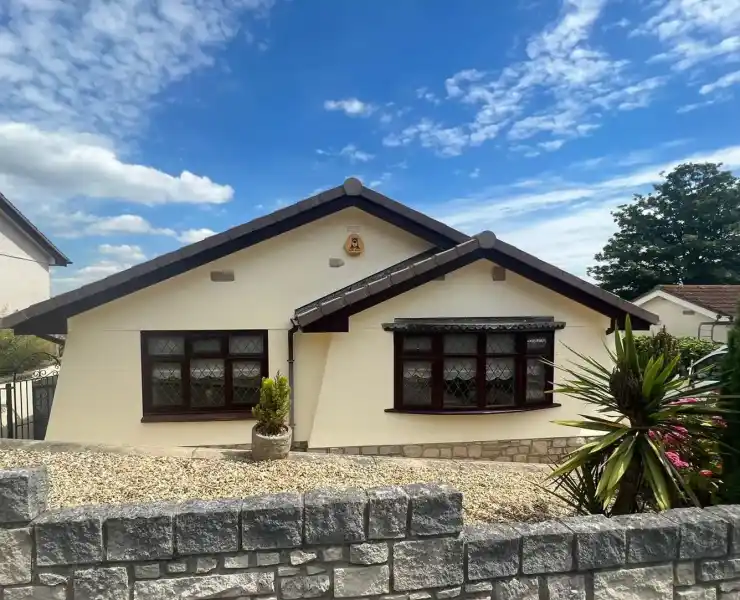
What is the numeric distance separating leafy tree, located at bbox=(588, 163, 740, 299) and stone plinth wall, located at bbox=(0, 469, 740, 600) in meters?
39.0

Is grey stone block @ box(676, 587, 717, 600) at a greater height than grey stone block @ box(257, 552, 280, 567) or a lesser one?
lesser

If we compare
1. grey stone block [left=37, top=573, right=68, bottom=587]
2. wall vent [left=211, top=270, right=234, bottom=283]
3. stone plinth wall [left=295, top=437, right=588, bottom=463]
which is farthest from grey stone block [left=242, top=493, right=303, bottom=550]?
wall vent [left=211, top=270, right=234, bottom=283]

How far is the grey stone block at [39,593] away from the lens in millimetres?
2492

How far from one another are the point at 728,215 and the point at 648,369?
42.7 m

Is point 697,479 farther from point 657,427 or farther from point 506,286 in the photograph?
point 506,286

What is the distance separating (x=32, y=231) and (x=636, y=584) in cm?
2512

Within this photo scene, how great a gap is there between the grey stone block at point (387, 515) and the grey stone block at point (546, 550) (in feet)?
2.69

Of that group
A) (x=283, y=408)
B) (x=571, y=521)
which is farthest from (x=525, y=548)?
(x=283, y=408)

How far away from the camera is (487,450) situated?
8133mm

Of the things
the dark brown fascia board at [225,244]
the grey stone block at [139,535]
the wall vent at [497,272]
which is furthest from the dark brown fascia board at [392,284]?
the grey stone block at [139,535]

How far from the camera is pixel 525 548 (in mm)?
2766

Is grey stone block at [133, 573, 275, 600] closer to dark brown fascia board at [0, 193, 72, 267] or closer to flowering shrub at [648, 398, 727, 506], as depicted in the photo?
flowering shrub at [648, 398, 727, 506]

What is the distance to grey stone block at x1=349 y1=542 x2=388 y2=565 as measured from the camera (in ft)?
8.74

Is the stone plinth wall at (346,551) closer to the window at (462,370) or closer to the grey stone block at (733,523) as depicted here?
the grey stone block at (733,523)
